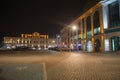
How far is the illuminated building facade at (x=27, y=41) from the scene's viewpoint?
134250 millimetres

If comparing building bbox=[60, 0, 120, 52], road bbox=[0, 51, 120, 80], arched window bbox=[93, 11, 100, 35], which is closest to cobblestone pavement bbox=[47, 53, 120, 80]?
road bbox=[0, 51, 120, 80]

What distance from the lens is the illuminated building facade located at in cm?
13425

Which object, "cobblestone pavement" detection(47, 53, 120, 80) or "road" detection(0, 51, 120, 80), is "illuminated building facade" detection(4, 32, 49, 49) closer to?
"road" detection(0, 51, 120, 80)

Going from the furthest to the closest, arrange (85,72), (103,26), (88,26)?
(88,26), (103,26), (85,72)

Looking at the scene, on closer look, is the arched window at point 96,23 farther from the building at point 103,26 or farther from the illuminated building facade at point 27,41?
the illuminated building facade at point 27,41

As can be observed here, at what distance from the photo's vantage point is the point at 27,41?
14025cm

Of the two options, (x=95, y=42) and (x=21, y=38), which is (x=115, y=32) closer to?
(x=95, y=42)

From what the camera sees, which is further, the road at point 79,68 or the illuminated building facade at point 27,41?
the illuminated building facade at point 27,41

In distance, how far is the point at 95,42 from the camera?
5138 centimetres

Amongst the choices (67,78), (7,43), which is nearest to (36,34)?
(7,43)

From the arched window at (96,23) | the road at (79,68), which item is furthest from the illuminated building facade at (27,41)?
the road at (79,68)

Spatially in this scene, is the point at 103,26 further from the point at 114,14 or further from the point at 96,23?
the point at 96,23

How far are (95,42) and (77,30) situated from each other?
21667mm

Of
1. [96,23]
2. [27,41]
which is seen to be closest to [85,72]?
[96,23]
